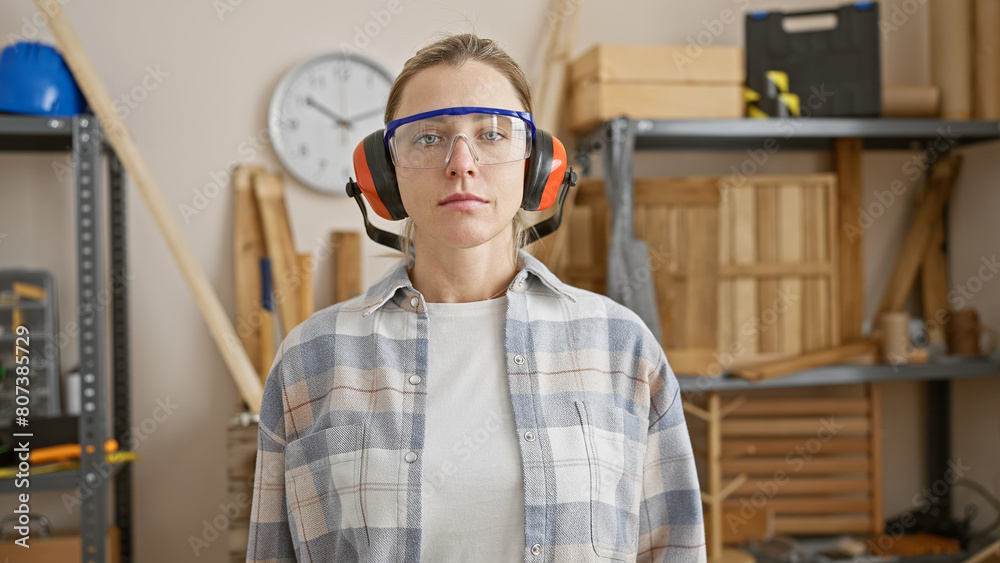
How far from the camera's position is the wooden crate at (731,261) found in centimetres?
250

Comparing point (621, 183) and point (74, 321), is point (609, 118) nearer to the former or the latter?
point (621, 183)

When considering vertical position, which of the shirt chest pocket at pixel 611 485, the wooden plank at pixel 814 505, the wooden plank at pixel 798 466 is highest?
the shirt chest pocket at pixel 611 485

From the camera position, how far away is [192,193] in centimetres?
272

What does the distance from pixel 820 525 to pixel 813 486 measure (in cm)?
14

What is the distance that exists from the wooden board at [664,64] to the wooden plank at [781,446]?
4.24ft

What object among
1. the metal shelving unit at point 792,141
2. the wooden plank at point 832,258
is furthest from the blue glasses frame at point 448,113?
the wooden plank at point 832,258

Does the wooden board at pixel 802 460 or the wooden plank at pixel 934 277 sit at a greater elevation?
the wooden plank at pixel 934 277

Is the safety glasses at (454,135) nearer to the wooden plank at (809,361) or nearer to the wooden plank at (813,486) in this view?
the wooden plank at (809,361)

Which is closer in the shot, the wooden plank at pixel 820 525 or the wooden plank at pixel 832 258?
the wooden plank at pixel 832 258

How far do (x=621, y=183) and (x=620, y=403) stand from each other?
1306 mm

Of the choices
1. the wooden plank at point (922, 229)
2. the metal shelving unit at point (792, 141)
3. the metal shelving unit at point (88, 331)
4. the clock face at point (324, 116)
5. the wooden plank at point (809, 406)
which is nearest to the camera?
the metal shelving unit at point (88, 331)

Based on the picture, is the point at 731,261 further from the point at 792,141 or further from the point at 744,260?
the point at 792,141

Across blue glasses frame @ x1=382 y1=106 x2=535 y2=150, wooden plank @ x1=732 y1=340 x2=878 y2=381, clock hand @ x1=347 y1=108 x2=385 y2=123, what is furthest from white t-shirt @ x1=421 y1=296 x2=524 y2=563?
clock hand @ x1=347 y1=108 x2=385 y2=123

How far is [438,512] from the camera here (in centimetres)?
108
